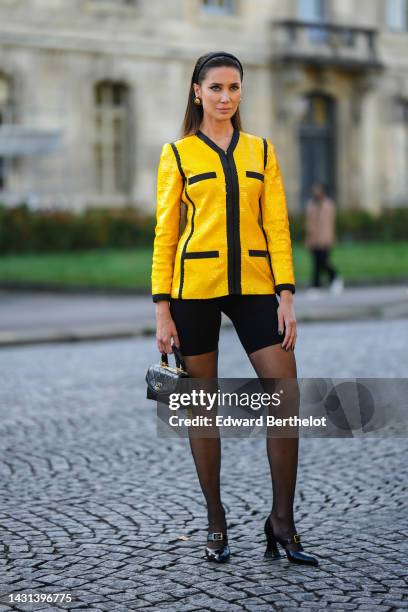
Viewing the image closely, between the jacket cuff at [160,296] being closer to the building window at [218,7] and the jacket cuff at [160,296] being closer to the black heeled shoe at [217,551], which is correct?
the black heeled shoe at [217,551]

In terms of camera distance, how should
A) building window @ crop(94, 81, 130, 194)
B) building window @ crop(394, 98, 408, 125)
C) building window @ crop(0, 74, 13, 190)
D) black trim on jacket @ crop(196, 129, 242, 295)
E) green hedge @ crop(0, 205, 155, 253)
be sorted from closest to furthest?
black trim on jacket @ crop(196, 129, 242, 295) → green hedge @ crop(0, 205, 155, 253) → building window @ crop(0, 74, 13, 190) → building window @ crop(94, 81, 130, 194) → building window @ crop(394, 98, 408, 125)

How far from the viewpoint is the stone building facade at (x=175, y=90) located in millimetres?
30516

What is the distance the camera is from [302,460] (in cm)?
696

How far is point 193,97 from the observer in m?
4.88

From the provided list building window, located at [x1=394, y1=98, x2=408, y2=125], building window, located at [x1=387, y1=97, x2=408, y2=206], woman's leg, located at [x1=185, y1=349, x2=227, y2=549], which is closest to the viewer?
woman's leg, located at [x1=185, y1=349, x2=227, y2=549]

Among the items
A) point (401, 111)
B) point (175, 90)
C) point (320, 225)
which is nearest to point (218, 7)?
point (175, 90)

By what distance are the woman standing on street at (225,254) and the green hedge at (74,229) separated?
21720mm

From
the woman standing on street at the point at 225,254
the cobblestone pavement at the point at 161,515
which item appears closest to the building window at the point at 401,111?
the cobblestone pavement at the point at 161,515

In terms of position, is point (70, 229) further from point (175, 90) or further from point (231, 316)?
point (231, 316)

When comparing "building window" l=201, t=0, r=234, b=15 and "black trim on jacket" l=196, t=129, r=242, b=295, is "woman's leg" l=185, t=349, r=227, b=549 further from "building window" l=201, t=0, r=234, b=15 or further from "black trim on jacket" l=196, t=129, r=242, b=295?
"building window" l=201, t=0, r=234, b=15

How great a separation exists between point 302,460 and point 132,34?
2686 cm

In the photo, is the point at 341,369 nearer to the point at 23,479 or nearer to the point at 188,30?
the point at 23,479

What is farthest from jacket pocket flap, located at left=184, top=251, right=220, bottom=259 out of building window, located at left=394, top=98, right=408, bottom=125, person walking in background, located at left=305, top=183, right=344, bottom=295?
building window, located at left=394, top=98, right=408, bottom=125

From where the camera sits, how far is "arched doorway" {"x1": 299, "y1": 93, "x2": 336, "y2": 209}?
37.2 metres
